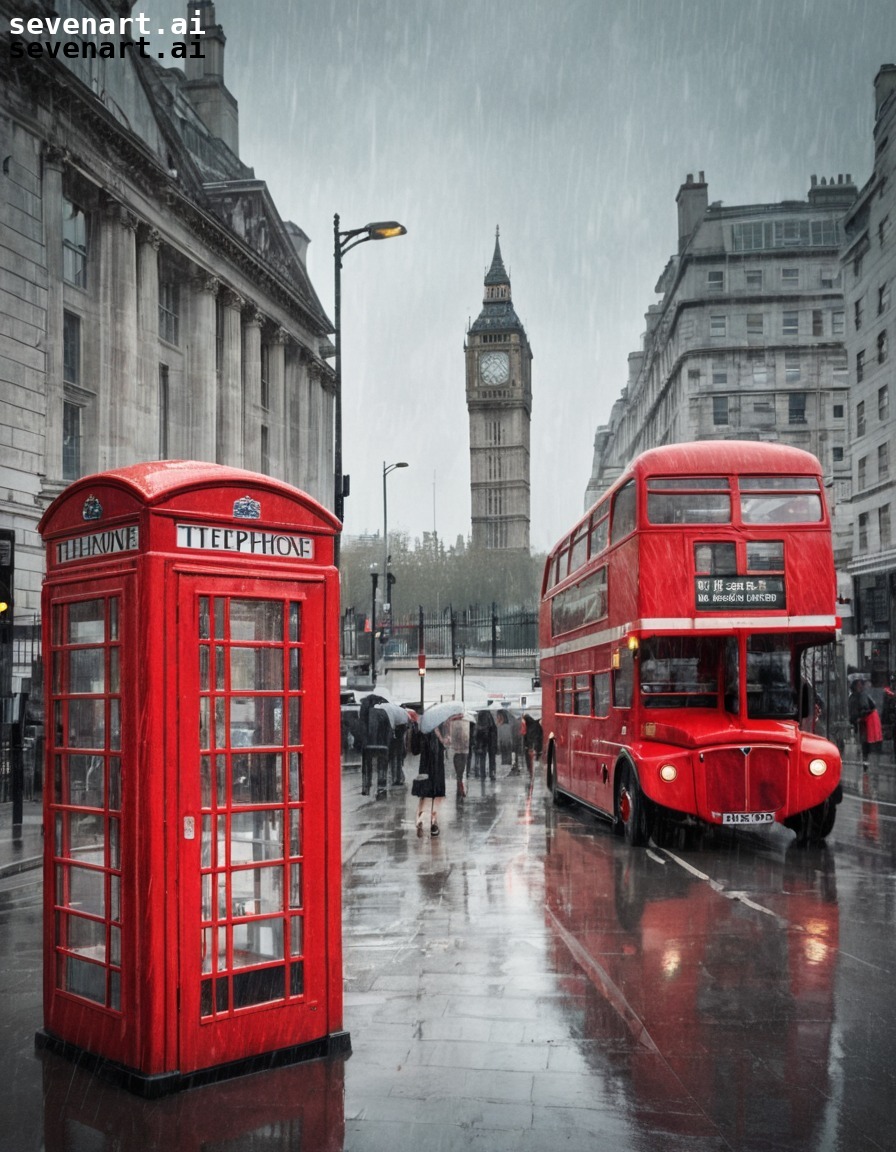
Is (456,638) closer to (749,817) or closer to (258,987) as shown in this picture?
(749,817)

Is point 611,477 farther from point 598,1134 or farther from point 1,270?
point 598,1134

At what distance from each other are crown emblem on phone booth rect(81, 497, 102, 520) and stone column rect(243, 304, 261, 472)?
3996 centimetres

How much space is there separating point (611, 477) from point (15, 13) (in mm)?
79394

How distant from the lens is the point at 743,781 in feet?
42.2

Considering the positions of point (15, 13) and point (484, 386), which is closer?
point (15, 13)

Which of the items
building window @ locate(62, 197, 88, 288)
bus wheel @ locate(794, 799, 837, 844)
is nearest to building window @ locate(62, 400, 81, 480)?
building window @ locate(62, 197, 88, 288)

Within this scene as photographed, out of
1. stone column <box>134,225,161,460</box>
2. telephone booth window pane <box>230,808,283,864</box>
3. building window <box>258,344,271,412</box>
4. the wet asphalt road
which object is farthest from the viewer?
building window <box>258,344,271,412</box>

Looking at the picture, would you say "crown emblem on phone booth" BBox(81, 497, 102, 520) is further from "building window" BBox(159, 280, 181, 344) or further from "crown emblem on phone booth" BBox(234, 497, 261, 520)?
"building window" BBox(159, 280, 181, 344)

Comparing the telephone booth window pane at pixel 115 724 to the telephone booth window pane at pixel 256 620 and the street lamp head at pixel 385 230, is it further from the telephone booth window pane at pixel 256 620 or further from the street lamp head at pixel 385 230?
the street lamp head at pixel 385 230

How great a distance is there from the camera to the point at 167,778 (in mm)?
5336

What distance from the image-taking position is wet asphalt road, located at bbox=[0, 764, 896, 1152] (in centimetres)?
493

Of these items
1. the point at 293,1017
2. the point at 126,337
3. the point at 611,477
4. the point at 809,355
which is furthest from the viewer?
the point at 611,477

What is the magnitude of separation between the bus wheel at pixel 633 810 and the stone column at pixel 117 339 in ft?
73.9

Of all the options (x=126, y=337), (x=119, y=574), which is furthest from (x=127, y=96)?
(x=119, y=574)
